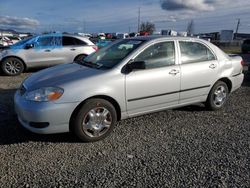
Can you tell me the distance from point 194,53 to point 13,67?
7.01m

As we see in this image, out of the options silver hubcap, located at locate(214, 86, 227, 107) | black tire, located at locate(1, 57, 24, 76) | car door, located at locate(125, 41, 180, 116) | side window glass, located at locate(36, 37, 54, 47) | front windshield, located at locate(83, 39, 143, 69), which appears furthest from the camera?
side window glass, located at locate(36, 37, 54, 47)

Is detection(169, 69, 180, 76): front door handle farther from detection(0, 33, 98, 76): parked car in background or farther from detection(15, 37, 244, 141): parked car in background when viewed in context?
detection(0, 33, 98, 76): parked car in background

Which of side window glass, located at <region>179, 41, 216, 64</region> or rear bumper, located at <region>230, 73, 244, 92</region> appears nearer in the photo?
side window glass, located at <region>179, 41, 216, 64</region>

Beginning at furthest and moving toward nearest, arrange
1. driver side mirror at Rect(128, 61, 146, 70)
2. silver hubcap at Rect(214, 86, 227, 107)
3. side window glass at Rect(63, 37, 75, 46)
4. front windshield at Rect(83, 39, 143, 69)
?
side window glass at Rect(63, 37, 75, 46) → silver hubcap at Rect(214, 86, 227, 107) → front windshield at Rect(83, 39, 143, 69) → driver side mirror at Rect(128, 61, 146, 70)

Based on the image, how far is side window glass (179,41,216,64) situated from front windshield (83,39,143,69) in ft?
2.80

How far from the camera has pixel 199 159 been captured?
11.3ft

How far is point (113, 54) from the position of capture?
4.63m

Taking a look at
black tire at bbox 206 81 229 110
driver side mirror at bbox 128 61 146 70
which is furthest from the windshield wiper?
black tire at bbox 206 81 229 110

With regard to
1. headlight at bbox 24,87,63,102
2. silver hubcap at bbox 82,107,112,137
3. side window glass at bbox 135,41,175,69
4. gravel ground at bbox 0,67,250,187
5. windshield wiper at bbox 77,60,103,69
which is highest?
side window glass at bbox 135,41,175,69

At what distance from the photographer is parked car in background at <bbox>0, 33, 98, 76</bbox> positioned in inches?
368

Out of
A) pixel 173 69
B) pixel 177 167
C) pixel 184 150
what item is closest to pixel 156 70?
pixel 173 69

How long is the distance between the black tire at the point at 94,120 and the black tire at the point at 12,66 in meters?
6.67

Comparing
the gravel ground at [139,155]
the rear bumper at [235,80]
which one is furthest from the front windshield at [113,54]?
the rear bumper at [235,80]

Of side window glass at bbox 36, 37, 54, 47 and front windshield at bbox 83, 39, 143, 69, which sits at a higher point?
side window glass at bbox 36, 37, 54, 47
